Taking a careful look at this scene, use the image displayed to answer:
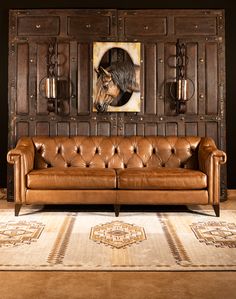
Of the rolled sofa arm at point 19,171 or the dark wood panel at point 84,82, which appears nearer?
the rolled sofa arm at point 19,171

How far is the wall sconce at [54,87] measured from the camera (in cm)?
561

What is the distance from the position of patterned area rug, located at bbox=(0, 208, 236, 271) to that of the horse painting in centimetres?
149

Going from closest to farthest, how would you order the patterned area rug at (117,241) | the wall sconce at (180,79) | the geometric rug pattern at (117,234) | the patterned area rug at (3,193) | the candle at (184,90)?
the patterned area rug at (117,241) → the geometric rug pattern at (117,234) → the candle at (184,90) → the wall sconce at (180,79) → the patterned area rug at (3,193)

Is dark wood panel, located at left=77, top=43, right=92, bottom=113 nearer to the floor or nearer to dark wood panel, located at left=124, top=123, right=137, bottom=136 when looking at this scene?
dark wood panel, located at left=124, top=123, right=137, bottom=136

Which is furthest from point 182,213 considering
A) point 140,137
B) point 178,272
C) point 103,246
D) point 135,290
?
point 135,290

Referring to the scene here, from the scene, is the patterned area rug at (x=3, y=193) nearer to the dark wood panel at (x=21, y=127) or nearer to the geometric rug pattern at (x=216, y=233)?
the dark wood panel at (x=21, y=127)

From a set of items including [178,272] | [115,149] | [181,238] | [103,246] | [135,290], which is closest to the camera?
[135,290]

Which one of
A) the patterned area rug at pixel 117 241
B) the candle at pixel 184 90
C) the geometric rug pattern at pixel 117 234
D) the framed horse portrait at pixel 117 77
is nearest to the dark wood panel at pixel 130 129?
the framed horse portrait at pixel 117 77

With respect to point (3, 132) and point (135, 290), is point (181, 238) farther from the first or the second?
point (3, 132)

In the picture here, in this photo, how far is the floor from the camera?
2557 mm

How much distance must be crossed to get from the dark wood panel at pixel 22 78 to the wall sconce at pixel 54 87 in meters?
0.20

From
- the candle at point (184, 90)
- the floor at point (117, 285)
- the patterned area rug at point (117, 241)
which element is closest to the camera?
the floor at point (117, 285)

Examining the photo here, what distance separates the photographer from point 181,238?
12.6ft

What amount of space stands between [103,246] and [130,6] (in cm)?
338
